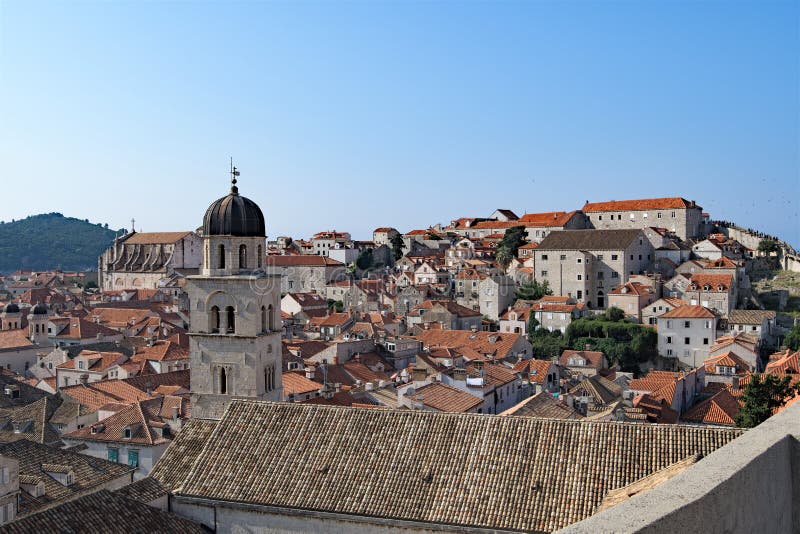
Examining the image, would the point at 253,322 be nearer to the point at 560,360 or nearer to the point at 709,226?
the point at 560,360

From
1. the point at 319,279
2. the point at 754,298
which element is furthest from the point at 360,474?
the point at 319,279

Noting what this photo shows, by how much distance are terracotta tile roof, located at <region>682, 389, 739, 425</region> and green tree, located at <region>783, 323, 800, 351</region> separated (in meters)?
23.1

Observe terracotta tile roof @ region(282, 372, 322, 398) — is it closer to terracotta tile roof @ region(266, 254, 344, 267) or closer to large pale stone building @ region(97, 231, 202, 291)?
terracotta tile roof @ region(266, 254, 344, 267)

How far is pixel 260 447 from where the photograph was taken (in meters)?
14.3

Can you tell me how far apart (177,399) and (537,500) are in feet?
73.4

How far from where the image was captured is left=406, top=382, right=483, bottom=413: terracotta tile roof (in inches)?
1061

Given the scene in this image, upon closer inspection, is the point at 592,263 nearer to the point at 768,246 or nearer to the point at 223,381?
the point at 768,246

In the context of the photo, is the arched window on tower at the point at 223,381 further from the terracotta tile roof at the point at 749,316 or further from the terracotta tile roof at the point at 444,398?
the terracotta tile roof at the point at 749,316

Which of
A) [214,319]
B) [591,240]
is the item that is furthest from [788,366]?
[591,240]

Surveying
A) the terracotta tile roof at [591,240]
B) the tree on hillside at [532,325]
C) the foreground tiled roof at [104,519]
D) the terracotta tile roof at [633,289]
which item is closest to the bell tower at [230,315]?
the foreground tiled roof at [104,519]

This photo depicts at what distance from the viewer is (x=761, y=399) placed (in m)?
25.4

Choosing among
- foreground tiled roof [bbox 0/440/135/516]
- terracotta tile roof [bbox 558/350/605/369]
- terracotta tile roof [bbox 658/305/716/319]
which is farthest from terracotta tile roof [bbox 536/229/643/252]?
foreground tiled roof [bbox 0/440/135/516]

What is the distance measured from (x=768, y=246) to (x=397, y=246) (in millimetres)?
42845

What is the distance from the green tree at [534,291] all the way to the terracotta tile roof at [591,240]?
3492 millimetres
